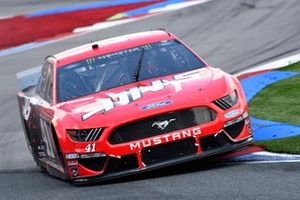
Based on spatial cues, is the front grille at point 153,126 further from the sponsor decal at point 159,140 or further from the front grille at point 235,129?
the front grille at point 235,129

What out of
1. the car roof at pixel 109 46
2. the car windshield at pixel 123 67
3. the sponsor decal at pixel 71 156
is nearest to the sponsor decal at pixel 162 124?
the sponsor decal at pixel 71 156

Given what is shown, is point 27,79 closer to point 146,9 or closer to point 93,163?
point 93,163

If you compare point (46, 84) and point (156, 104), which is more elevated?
point (156, 104)

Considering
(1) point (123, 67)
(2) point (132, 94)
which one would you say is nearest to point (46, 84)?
(1) point (123, 67)

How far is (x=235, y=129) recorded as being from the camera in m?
9.45

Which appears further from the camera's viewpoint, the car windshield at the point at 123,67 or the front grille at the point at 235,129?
the car windshield at the point at 123,67

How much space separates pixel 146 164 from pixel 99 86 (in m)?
1.49

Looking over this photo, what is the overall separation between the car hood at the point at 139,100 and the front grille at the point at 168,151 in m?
0.34

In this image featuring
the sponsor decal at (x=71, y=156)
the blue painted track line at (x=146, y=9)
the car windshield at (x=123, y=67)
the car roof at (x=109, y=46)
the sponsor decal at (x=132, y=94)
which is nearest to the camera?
the sponsor decal at (x=71, y=156)

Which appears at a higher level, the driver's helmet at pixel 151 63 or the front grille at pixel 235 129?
the driver's helmet at pixel 151 63

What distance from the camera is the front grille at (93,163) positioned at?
926 cm

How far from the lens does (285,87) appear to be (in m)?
13.5

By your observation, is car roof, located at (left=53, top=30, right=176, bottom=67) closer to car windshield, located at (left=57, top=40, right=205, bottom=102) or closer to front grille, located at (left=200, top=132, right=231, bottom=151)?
car windshield, located at (left=57, top=40, right=205, bottom=102)

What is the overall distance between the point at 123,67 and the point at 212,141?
177cm
